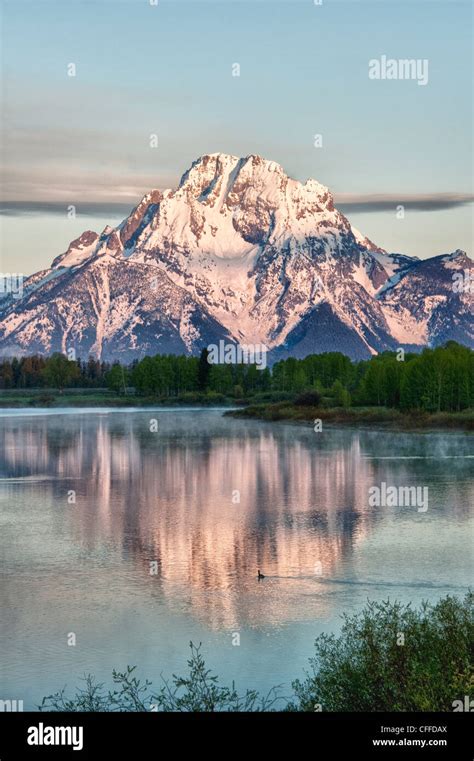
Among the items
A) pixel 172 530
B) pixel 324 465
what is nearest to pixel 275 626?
pixel 172 530

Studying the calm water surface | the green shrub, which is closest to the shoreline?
the calm water surface

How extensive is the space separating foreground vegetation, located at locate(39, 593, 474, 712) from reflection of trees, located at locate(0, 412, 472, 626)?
7.13 m

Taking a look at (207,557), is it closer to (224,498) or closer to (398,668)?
(224,498)

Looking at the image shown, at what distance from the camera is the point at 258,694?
27688 millimetres

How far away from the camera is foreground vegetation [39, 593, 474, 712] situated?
24.1m

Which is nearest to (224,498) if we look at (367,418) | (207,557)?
(207,557)

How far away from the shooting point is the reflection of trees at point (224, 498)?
41.4 metres

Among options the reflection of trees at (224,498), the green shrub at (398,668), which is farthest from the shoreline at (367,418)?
the green shrub at (398,668)

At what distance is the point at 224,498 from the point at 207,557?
19.0 meters

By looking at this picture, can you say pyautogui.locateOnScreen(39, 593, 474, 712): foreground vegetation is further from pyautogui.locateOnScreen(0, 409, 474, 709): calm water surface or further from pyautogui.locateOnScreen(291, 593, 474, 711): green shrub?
pyautogui.locateOnScreen(0, 409, 474, 709): calm water surface

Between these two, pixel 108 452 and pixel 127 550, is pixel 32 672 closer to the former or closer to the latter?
pixel 127 550

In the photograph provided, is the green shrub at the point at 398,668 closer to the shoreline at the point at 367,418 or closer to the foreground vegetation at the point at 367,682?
the foreground vegetation at the point at 367,682

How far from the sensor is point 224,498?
210 ft

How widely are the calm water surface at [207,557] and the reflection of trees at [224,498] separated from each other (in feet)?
0.50
